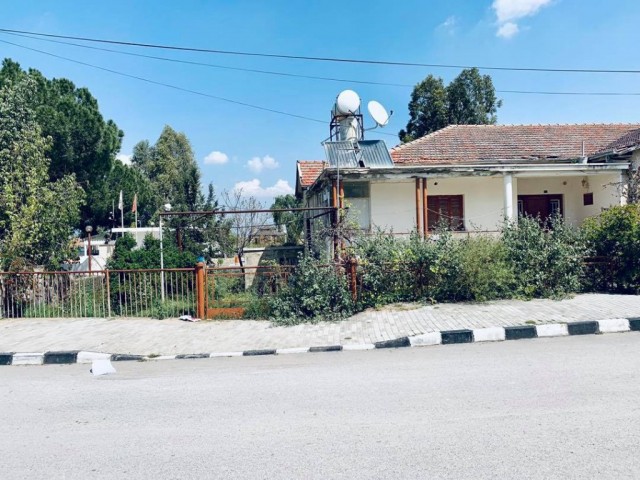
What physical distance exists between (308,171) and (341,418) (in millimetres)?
15760

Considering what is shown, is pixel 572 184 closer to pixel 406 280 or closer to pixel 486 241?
pixel 486 241

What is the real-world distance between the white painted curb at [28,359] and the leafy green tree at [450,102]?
2672 cm

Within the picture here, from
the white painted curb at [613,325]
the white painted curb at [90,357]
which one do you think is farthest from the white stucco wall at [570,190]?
the white painted curb at [90,357]

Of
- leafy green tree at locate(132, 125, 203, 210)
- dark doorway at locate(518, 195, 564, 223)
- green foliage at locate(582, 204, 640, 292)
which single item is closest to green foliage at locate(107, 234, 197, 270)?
green foliage at locate(582, 204, 640, 292)

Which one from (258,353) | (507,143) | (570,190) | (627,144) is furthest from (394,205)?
(258,353)

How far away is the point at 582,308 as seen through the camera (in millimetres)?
8812

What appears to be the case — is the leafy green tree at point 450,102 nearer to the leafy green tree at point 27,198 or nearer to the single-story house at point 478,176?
the single-story house at point 478,176

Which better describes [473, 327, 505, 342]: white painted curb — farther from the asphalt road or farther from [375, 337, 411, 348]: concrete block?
[375, 337, 411, 348]: concrete block

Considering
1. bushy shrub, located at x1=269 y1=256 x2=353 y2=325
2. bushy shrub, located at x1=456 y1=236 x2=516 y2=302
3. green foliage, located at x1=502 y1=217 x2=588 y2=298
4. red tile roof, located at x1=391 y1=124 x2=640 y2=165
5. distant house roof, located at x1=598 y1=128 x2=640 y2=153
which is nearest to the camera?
bushy shrub, located at x1=269 y1=256 x2=353 y2=325

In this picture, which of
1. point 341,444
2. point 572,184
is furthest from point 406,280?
point 572,184

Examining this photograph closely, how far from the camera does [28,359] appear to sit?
7.54 m

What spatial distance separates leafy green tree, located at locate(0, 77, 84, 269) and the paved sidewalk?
259cm

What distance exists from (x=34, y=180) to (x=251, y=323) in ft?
23.6

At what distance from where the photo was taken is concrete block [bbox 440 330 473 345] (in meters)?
7.57
